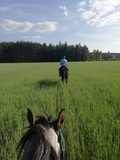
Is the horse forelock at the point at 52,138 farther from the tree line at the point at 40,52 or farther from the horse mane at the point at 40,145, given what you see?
the tree line at the point at 40,52

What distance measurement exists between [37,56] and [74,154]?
3592 inches

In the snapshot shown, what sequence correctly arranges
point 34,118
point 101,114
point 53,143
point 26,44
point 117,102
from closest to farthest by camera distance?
1. point 53,143
2. point 34,118
3. point 101,114
4. point 117,102
5. point 26,44

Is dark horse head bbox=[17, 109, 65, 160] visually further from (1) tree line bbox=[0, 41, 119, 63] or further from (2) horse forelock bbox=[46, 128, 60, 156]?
(1) tree line bbox=[0, 41, 119, 63]

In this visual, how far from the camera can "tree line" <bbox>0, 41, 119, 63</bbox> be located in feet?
301

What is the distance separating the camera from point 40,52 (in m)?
93.6

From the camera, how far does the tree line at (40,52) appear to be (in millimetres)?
91812

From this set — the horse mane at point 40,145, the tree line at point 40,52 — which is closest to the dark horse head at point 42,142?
the horse mane at point 40,145

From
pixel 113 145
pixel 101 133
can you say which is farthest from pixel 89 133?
pixel 113 145

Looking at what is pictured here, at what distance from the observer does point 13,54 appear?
9325 cm

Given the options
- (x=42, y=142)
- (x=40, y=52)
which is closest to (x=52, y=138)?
(x=42, y=142)

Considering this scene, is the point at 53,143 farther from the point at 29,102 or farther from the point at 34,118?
the point at 29,102

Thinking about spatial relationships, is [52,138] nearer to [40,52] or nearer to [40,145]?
[40,145]

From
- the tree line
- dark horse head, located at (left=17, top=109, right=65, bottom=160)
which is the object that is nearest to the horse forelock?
dark horse head, located at (left=17, top=109, right=65, bottom=160)

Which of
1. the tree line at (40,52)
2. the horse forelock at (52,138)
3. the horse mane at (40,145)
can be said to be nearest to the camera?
the horse mane at (40,145)
